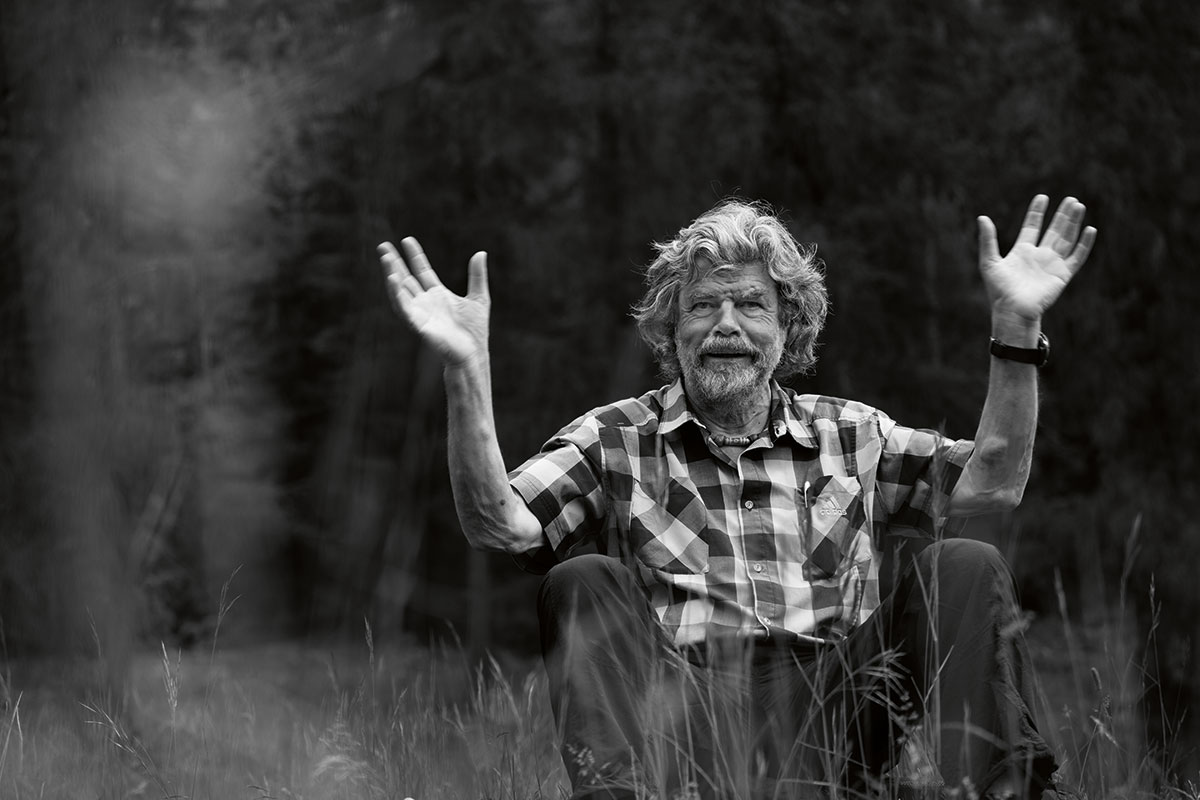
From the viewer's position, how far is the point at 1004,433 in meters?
2.71

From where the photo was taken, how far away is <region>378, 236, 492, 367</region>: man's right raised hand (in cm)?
257

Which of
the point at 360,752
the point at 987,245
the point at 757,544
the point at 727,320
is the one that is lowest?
the point at 360,752

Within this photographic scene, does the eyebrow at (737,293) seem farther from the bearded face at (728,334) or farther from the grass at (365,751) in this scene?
the grass at (365,751)

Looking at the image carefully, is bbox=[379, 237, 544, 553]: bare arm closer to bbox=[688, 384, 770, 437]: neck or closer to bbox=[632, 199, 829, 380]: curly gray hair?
bbox=[688, 384, 770, 437]: neck

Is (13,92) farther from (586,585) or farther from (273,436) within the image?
(586,585)

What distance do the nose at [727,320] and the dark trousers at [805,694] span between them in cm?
73

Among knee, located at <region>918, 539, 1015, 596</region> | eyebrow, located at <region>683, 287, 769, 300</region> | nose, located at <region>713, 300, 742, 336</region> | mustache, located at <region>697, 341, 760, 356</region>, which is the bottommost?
knee, located at <region>918, 539, 1015, 596</region>

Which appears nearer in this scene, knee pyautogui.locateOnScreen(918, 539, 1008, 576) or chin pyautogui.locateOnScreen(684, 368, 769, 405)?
knee pyautogui.locateOnScreen(918, 539, 1008, 576)

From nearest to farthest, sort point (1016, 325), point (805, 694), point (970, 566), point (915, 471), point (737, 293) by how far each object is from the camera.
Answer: point (970, 566)
point (805, 694)
point (1016, 325)
point (915, 471)
point (737, 293)

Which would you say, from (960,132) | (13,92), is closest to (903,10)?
(960,132)

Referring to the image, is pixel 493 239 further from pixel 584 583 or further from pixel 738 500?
pixel 584 583

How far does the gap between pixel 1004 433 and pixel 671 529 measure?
0.70 meters

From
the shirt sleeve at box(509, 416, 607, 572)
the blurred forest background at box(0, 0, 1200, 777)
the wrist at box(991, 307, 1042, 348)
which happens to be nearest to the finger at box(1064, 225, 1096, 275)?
the wrist at box(991, 307, 1042, 348)

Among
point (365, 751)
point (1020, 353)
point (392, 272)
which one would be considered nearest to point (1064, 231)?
point (1020, 353)
